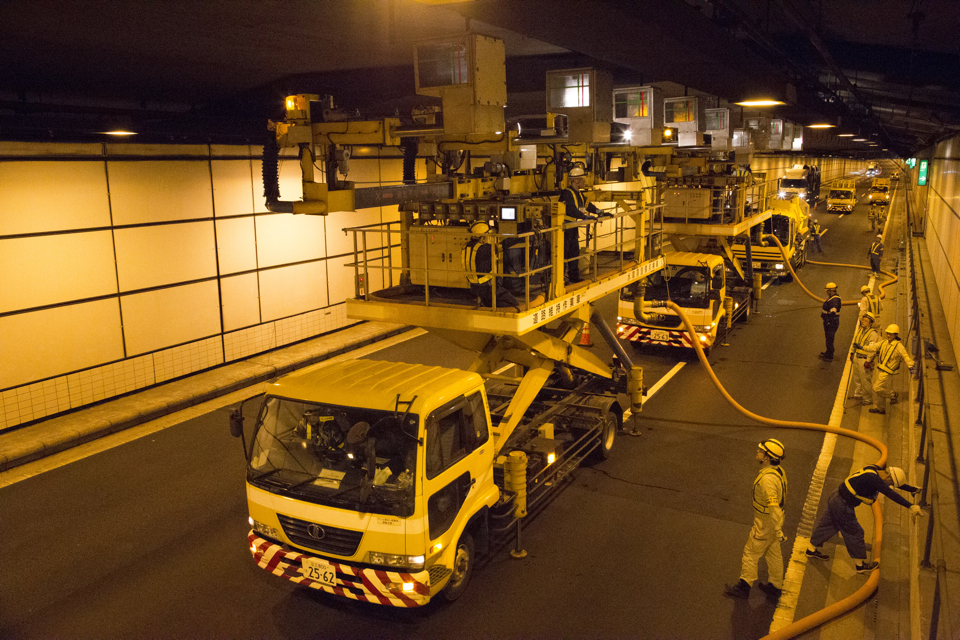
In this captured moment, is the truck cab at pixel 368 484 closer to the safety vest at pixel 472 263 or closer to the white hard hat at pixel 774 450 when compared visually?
the safety vest at pixel 472 263

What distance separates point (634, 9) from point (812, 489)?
6649 millimetres

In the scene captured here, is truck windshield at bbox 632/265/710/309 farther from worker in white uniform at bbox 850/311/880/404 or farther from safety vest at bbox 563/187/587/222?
safety vest at bbox 563/187/587/222

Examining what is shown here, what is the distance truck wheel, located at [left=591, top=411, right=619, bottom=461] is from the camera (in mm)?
10227

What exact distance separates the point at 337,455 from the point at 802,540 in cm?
554

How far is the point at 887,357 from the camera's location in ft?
38.6

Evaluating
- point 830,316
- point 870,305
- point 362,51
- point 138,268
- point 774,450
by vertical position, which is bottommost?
point 830,316

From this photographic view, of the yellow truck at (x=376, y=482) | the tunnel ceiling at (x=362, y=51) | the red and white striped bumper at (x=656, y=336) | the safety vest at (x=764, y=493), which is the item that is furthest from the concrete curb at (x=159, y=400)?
the safety vest at (x=764, y=493)

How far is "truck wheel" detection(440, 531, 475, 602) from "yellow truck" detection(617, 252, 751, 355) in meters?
9.41

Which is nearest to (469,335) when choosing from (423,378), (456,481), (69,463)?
(423,378)

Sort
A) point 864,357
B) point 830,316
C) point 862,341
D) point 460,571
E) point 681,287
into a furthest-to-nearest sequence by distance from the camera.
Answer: point 681,287
point 830,316
point 862,341
point 864,357
point 460,571

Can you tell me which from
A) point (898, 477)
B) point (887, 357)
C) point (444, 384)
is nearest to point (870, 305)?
point (887, 357)

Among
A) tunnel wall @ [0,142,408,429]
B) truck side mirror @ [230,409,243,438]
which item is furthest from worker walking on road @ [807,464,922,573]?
tunnel wall @ [0,142,408,429]

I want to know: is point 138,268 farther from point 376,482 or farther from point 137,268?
point 376,482

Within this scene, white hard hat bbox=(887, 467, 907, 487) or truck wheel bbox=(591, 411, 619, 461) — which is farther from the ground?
white hard hat bbox=(887, 467, 907, 487)
